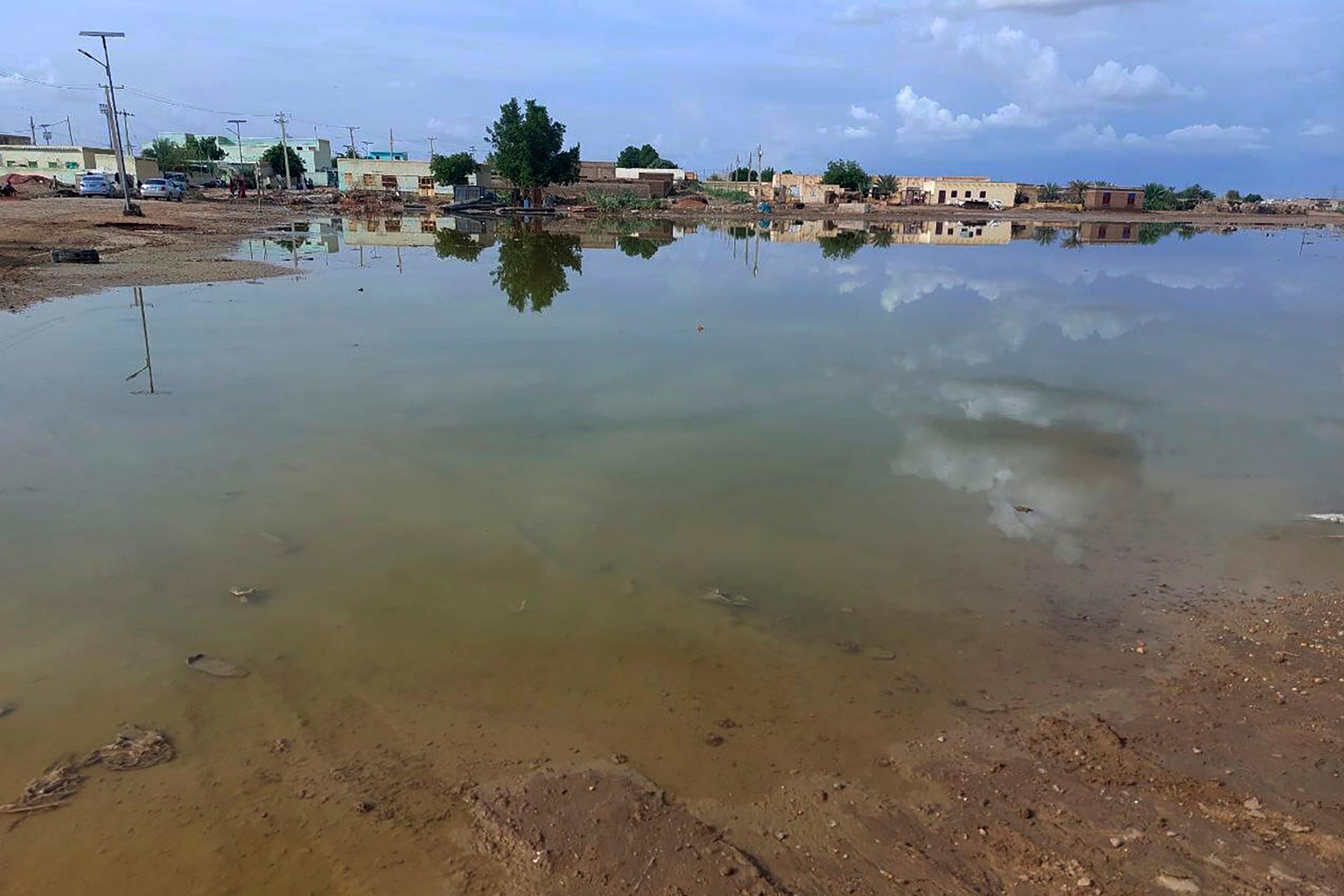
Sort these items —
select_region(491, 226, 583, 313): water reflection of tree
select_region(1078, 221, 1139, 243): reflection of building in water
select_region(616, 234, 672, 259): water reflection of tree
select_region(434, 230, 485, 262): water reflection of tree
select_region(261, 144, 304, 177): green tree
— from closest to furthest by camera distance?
select_region(491, 226, 583, 313): water reflection of tree
select_region(434, 230, 485, 262): water reflection of tree
select_region(616, 234, 672, 259): water reflection of tree
select_region(1078, 221, 1139, 243): reflection of building in water
select_region(261, 144, 304, 177): green tree

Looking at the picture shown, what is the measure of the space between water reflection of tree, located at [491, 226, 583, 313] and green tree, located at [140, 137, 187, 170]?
5965 centimetres

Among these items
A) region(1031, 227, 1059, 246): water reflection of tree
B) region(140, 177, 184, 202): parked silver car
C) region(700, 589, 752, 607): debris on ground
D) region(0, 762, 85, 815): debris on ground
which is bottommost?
region(0, 762, 85, 815): debris on ground

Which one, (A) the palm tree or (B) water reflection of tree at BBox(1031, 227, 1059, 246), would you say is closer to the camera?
(B) water reflection of tree at BBox(1031, 227, 1059, 246)

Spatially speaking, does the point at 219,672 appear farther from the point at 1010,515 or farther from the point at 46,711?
the point at 1010,515

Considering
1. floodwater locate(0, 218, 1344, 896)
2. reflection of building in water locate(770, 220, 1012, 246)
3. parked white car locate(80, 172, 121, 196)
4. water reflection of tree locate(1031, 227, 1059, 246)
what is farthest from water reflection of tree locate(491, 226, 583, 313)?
parked white car locate(80, 172, 121, 196)

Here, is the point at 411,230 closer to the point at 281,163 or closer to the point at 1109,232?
the point at 1109,232

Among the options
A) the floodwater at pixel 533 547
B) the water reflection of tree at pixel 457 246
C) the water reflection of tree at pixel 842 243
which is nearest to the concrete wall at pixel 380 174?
the water reflection of tree at pixel 457 246

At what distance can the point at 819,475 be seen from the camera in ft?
26.6

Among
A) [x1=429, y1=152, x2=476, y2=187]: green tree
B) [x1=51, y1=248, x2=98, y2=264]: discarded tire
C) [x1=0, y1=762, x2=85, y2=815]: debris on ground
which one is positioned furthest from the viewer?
[x1=429, y1=152, x2=476, y2=187]: green tree

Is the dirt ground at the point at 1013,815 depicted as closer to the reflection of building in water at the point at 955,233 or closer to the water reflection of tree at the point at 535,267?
the water reflection of tree at the point at 535,267

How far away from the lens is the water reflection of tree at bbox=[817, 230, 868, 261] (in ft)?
109

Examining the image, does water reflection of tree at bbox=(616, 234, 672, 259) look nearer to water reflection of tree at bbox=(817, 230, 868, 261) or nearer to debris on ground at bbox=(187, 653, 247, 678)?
water reflection of tree at bbox=(817, 230, 868, 261)

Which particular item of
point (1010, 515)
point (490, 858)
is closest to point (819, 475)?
point (1010, 515)

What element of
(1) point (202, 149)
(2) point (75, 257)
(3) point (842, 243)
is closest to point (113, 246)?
(2) point (75, 257)
